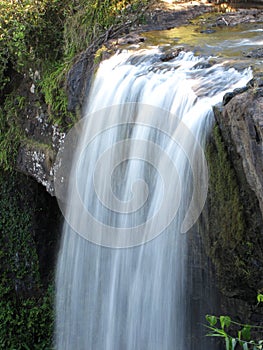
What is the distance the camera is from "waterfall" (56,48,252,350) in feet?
16.6

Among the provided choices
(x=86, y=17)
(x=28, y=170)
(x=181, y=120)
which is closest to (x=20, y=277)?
(x=28, y=170)

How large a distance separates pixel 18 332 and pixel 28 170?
2.47 m


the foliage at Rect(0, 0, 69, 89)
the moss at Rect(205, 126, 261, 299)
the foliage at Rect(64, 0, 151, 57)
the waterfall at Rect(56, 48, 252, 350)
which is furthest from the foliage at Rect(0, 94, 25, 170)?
the moss at Rect(205, 126, 261, 299)

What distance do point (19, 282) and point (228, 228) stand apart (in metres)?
4.87

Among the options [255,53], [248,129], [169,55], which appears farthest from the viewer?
[169,55]

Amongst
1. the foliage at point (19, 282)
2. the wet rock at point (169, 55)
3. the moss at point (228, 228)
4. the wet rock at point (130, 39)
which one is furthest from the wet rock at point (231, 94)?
the foliage at point (19, 282)

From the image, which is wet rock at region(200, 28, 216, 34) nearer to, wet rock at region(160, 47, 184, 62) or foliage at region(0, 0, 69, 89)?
wet rock at region(160, 47, 184, 62)

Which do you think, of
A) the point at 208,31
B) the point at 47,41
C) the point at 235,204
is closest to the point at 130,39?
the point at 208,31

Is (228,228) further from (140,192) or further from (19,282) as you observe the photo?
(19,282)

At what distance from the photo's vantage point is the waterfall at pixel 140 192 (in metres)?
5.07

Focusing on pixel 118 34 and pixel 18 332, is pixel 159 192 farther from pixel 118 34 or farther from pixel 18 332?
pixel 18 332

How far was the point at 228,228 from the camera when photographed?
4805 millimetres

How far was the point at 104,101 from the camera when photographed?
5.96 m

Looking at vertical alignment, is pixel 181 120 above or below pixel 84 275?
above
